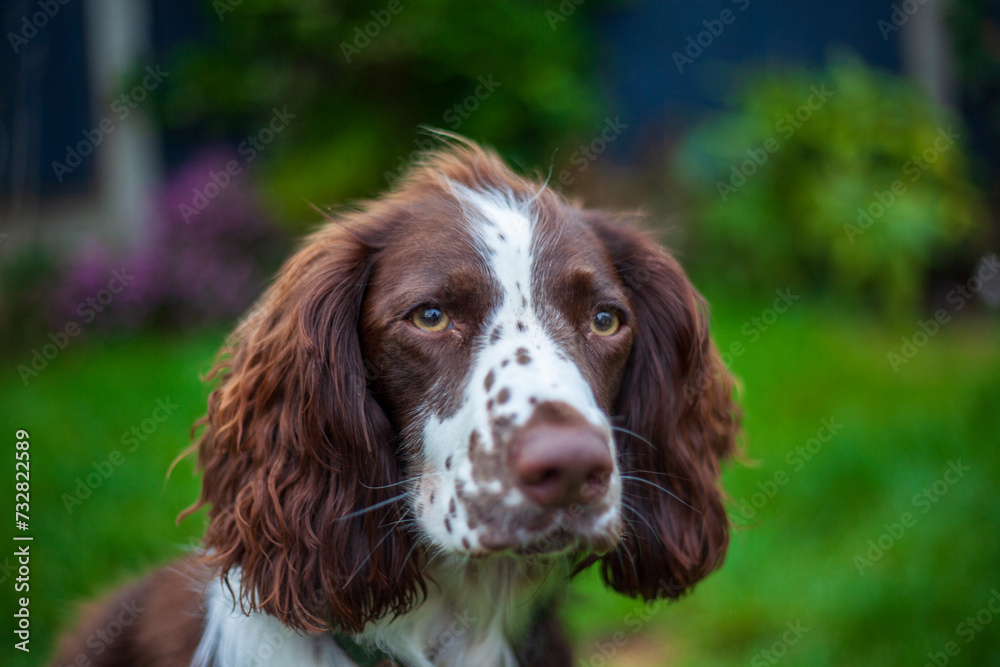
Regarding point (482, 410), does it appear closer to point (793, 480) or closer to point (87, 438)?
point (793, 480)

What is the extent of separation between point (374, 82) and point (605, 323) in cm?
576

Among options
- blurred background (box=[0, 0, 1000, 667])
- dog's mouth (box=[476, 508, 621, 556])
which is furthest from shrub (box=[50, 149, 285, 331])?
dog's mouth (box=[476, 508, 621, 556])

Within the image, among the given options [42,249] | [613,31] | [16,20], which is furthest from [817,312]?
[16,20]

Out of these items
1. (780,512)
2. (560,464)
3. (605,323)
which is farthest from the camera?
(780,512)

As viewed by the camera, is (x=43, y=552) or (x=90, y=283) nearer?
(x=43, y=552)

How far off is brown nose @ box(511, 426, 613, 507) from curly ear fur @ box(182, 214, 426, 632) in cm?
49

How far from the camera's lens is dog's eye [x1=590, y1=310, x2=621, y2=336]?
7.51 feet

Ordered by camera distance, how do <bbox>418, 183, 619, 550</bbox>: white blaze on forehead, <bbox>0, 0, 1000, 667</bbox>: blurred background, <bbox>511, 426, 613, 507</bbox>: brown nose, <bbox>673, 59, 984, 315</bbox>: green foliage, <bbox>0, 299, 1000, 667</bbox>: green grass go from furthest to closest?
<bbox>673, 59, 984, 315</bbox>: green foliage, <bbox>0, 0, 1000, 667</bbox>: blurred background, <bbox>0, 299, 1000, 667</bbox>: green grass, <bbox>418, 183, 619, 550</bbox>: white blaze on forehead, <bbox>511, 426, 613, 507</bbox>: brown nose

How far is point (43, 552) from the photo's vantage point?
12.4 ft

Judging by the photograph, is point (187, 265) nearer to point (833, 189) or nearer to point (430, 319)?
point (430, 319)

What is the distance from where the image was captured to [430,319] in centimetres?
214

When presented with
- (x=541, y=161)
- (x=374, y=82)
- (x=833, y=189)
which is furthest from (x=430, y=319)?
(x=833, y=189)

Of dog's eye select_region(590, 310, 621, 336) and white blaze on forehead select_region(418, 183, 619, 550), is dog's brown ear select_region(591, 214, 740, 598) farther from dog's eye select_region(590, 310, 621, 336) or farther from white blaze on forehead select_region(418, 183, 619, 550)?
white blaze on forehead select_region(418, 183, 619, 550)

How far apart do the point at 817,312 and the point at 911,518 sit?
307 cm
